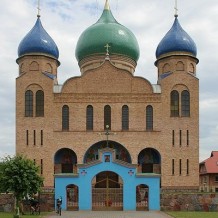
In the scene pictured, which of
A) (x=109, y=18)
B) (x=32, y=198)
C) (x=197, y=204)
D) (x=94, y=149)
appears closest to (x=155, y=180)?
(x=197, y=204)

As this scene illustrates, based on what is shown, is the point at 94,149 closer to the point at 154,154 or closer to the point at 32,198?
the point at 154,154

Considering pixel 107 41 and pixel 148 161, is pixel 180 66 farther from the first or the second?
pixel 148 161

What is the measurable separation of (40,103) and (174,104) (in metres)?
10.4

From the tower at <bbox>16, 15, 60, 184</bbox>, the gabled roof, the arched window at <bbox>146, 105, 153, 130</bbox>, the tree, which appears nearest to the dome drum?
the tower at <bbox>16, 15, 60, 184</bbox>

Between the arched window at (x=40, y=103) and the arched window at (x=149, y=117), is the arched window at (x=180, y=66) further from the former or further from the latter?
the arched window at (x=40, y=103)

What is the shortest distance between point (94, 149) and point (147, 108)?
5.18 m

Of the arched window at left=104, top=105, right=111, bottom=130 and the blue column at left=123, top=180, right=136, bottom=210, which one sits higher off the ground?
the arched window at left=104, top=105, right=111, bottom=130

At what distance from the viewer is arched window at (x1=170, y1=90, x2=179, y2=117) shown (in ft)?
116

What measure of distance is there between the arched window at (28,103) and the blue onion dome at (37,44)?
3.31 m

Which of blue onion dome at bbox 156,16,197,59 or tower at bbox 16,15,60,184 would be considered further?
blue onion dome at bbox 156,16,197,59

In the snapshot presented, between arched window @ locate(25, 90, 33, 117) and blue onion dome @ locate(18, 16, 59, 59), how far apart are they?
10.9ft

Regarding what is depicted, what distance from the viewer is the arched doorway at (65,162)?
35469 mm

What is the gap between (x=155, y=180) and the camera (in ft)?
88.6

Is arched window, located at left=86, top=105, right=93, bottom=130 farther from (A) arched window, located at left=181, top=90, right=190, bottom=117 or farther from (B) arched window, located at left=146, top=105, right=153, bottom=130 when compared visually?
(A) arched window, located at left=181, top=90, right=190, bottom=117
